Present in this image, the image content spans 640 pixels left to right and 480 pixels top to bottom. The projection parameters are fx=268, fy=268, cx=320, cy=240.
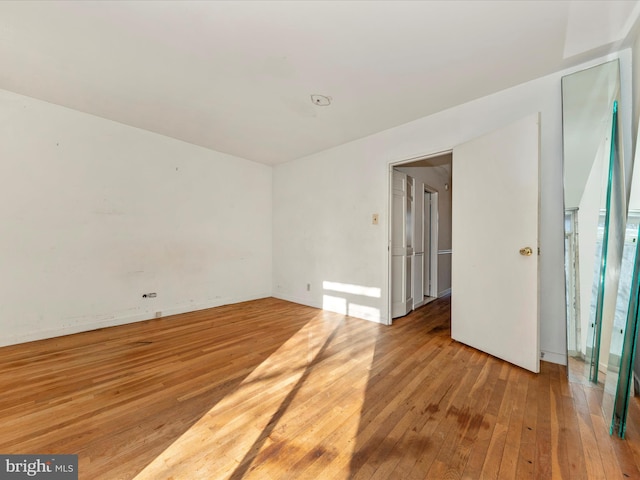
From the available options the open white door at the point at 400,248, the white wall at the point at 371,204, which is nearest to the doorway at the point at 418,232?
the open white door at the point at 400,248

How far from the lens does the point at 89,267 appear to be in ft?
11.0

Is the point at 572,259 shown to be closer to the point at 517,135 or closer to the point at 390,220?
the point at 517,135

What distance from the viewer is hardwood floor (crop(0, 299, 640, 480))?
1.36 m

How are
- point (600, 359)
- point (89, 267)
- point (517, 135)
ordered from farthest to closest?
point (89, 267)
point (517, 135)
point (600, 359)

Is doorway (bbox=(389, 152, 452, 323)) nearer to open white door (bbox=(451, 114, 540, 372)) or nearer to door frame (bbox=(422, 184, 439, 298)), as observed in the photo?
door frame (bbox=(422, 184, 439, 298))

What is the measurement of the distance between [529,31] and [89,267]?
497 centimetres

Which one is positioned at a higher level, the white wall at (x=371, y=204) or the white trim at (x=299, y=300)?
the white wall at (x=371, y=204)

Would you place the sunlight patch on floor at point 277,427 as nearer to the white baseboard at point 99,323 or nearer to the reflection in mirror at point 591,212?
the reflection in mirror at point 591,212

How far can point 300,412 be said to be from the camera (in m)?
1.77

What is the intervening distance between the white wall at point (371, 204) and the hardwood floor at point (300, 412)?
0.86 meters

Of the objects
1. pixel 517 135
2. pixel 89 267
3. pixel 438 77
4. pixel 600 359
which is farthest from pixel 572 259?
pixel 89 267

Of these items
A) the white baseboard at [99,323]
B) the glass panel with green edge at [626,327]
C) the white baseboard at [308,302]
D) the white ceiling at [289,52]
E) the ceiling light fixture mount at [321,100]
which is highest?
the white ceiling at [289,52]
